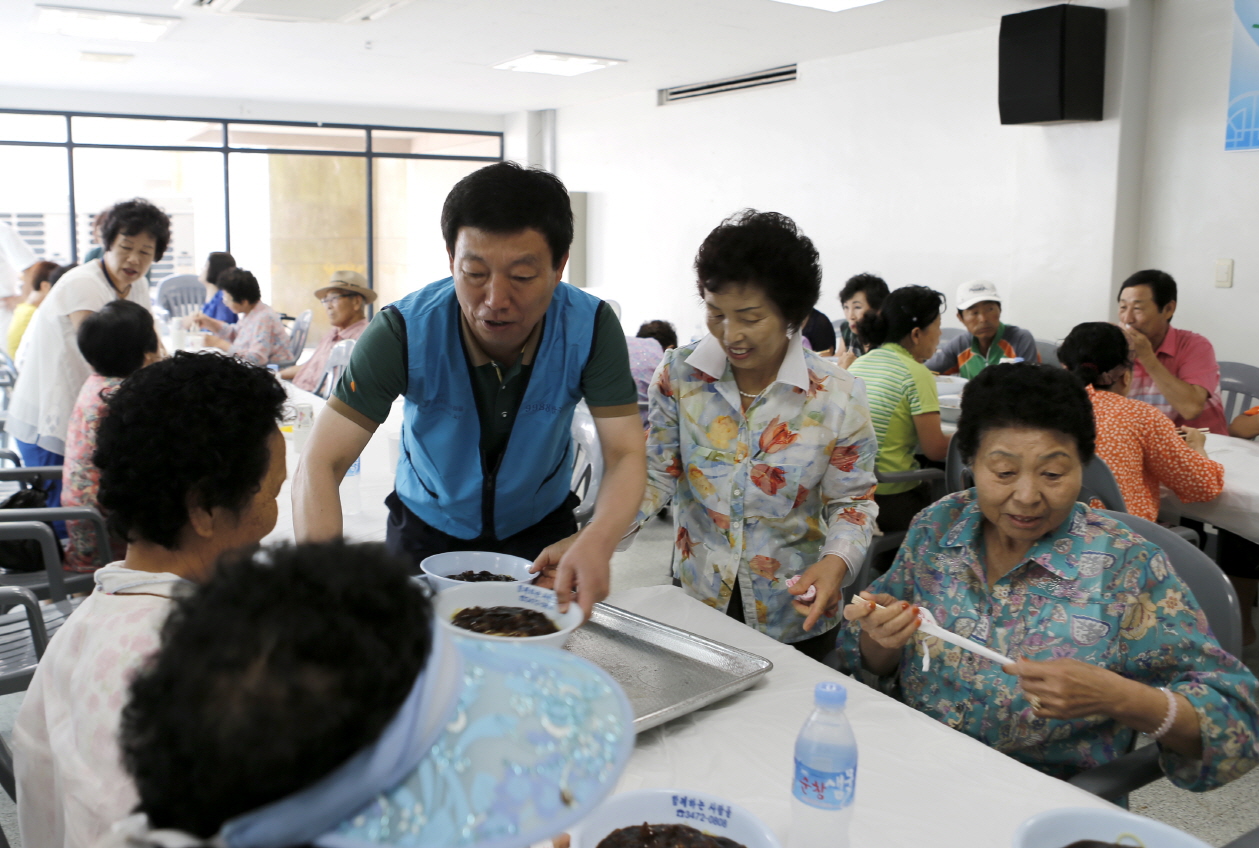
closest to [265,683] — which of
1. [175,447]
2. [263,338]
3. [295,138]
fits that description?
[175,447]

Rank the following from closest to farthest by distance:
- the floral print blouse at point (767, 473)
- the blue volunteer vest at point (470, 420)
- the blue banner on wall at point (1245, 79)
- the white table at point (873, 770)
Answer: the white table at point (873, 770), the blue volunteer vest at point (470, 420), the floral print blouse at point (767, 473), the blue banner on wall at point (1245, 79)

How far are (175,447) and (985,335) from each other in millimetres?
4740

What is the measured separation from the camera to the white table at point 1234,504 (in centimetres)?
276

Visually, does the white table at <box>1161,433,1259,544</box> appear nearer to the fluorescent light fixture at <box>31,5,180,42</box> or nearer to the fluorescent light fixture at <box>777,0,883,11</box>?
the fluorescent light fixture at <box>777,0,883,11</box>

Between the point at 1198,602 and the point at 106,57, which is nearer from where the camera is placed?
the point at 1198,602

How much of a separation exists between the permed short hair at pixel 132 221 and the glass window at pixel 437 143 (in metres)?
8.22

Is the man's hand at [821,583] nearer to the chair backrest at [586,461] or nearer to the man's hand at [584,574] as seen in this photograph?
the man's hand at [584,574]

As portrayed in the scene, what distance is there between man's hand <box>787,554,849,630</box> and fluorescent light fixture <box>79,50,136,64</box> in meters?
8.03

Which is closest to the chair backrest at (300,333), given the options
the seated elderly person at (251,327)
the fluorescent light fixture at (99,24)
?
the seated elderly person at (251,327)

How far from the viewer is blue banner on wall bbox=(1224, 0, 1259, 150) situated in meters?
4.88

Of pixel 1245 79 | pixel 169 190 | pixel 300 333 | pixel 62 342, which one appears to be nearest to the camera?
pixel 62 342

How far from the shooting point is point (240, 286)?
6082 mm

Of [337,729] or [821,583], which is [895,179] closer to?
[821,583]

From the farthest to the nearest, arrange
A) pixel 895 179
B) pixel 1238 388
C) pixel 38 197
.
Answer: pixel 38 197 → pixel 895 179 → pixel 1238 388
